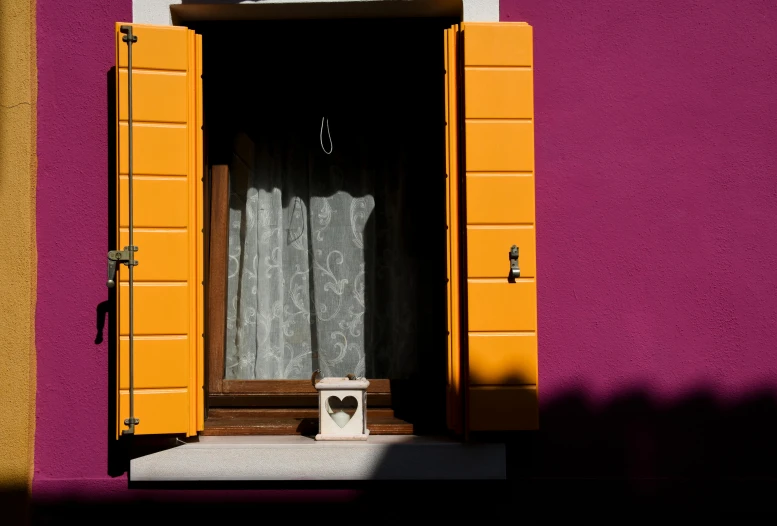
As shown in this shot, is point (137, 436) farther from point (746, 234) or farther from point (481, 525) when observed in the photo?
point (746, 234)

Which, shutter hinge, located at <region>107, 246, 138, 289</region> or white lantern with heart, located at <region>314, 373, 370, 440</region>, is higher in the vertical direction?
shutter hinge, located at <region>107, 246, 138, 289</region>

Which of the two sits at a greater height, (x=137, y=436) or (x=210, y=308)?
(x=210, y=308)

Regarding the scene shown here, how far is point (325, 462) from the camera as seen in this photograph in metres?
3.93

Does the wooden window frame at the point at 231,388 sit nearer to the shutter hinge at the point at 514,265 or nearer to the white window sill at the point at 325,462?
the white window sill at the point at 325,462

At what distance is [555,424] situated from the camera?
Answer: 405 cm

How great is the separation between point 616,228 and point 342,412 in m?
1.38

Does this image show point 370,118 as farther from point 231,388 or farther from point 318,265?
point 231,388

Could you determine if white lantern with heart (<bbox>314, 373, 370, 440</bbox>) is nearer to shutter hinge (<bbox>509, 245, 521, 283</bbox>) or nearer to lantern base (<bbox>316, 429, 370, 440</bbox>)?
lantern base (<bbox>316, 429, 370, 440</bbox>)

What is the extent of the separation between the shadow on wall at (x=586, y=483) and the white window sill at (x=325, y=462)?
0.08m

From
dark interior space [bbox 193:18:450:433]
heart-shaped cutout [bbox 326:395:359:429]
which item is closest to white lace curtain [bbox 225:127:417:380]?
dark interior space [bbox 193:18:450:433]

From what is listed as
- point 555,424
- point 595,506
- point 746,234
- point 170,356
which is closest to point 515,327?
point 555,424

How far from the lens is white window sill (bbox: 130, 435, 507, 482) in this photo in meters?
3.93

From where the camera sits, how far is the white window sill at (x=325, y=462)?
3.93 meters

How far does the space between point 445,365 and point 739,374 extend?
123 centimetres
